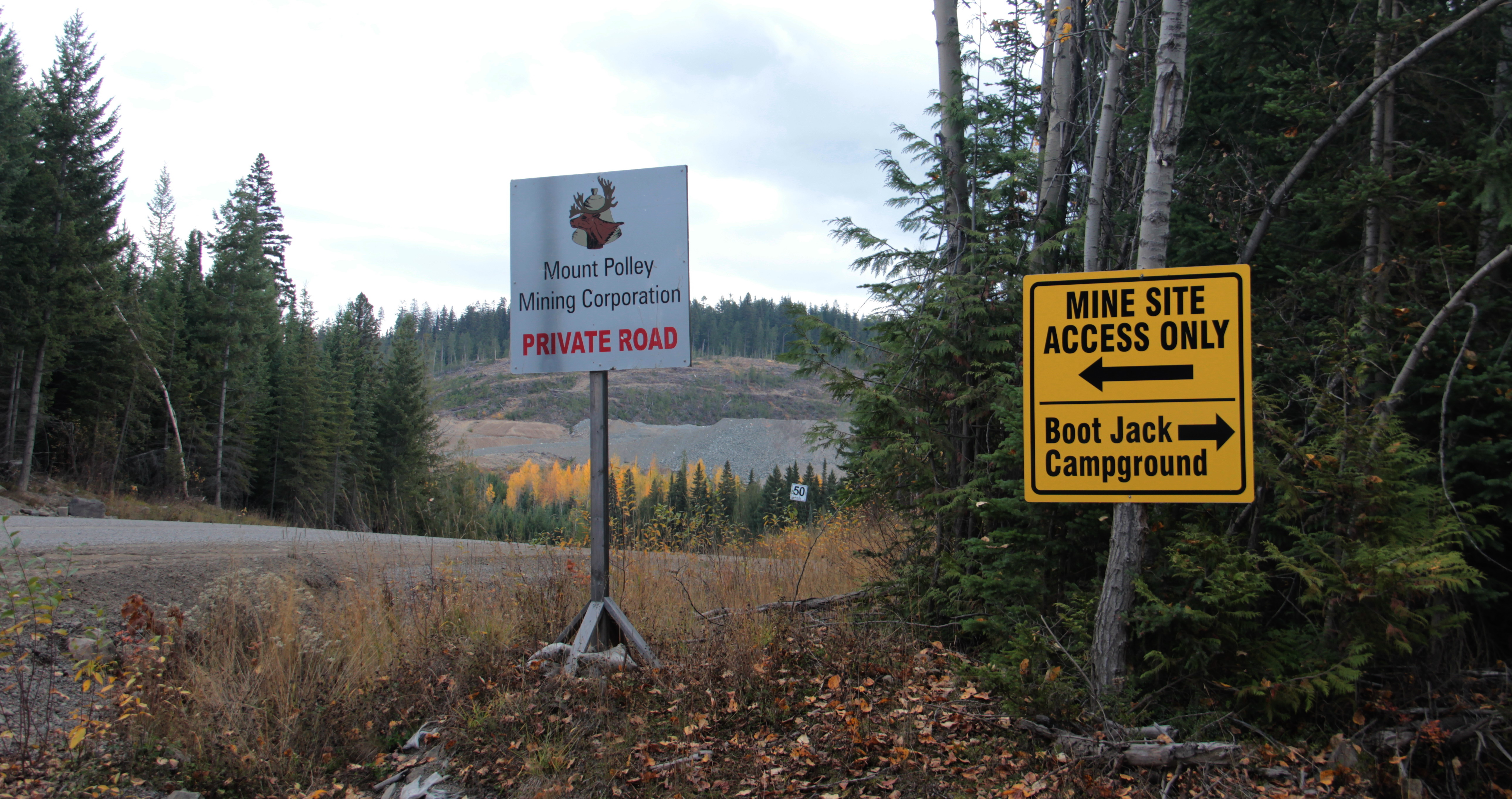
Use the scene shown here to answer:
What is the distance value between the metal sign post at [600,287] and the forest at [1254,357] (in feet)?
4.61

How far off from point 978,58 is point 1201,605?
5.92 metres

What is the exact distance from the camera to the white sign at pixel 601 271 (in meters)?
5.25

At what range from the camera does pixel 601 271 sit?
536 centimetres

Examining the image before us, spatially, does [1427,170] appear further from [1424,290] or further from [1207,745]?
[1207,745]

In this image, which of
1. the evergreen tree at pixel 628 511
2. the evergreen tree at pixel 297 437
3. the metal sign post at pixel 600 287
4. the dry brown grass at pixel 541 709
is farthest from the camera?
Result: the evergreen tree at pixel 297 437

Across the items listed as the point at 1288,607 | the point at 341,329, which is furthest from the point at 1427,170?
the point at 341,329

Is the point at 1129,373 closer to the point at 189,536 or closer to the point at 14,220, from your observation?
the point at 189,536

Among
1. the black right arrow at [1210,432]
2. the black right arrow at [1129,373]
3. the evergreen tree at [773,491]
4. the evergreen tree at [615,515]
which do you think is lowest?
the evergreen tree at [773,491]

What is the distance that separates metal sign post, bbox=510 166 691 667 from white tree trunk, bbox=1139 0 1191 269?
9.30 feet

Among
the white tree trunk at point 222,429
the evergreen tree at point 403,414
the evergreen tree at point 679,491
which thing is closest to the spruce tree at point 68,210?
the white tree trunk at point 222,429

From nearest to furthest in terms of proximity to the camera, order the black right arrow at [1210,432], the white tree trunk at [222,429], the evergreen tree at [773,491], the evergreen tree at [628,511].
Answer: the black right arrow at [1210,432], the evergreen tree at [628,511], the evergreen tree at [773,491], the white tree trunk at [222,429]

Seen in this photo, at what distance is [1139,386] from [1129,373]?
0.20 ft

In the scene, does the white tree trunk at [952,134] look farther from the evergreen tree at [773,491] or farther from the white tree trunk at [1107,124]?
the evergreen tree at [773,491]

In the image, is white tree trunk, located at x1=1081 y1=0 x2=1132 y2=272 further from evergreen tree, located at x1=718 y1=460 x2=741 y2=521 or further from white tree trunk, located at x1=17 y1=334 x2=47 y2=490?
white tree trunk, located at x1=17 y1=334 x2=47 y2=490
